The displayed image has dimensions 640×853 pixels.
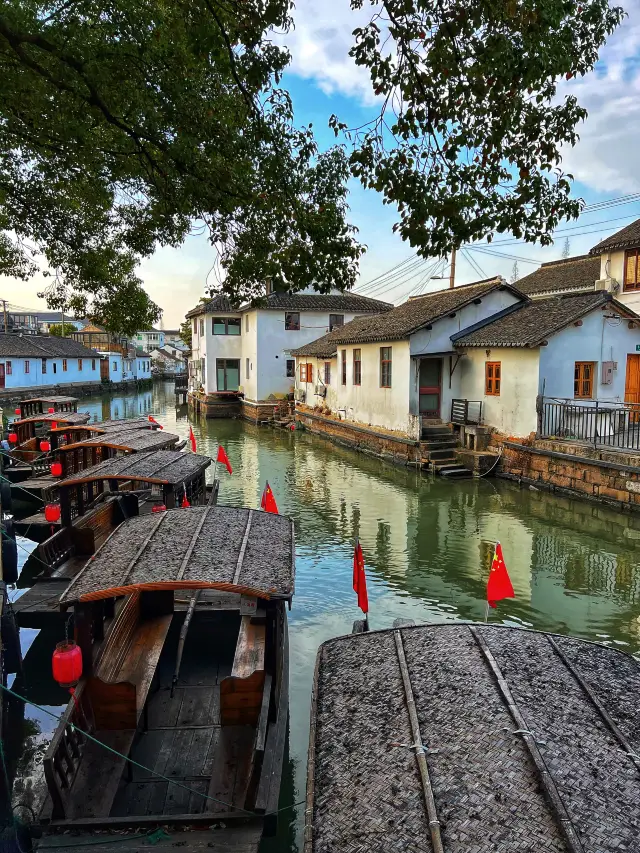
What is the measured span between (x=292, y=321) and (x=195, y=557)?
33328 millimetres

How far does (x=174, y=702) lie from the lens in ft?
21.9

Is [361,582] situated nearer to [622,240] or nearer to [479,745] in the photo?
[479,745]

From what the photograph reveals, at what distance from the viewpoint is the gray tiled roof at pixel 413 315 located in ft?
75.3

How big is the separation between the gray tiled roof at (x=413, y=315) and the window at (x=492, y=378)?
2801mm

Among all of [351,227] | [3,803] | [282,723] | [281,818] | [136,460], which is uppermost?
[351,227]

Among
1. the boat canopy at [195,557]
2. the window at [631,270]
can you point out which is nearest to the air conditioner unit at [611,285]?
the window at [631,270]

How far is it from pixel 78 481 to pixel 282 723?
5.96m

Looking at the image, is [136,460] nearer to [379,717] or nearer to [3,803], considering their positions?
[3,803]


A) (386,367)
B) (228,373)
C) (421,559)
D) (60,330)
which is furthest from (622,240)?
(60,330)

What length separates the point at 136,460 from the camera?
37.5ft

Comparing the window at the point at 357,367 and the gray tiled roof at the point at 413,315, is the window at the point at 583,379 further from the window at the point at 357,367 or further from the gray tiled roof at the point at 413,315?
the window at the point at 357,367

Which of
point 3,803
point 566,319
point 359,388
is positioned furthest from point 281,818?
point 359,388

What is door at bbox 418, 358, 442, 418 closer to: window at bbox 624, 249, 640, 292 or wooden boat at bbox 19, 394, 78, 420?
window at bbox 624, 249, 640, 292

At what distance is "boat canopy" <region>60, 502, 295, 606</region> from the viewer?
5.39 metres
